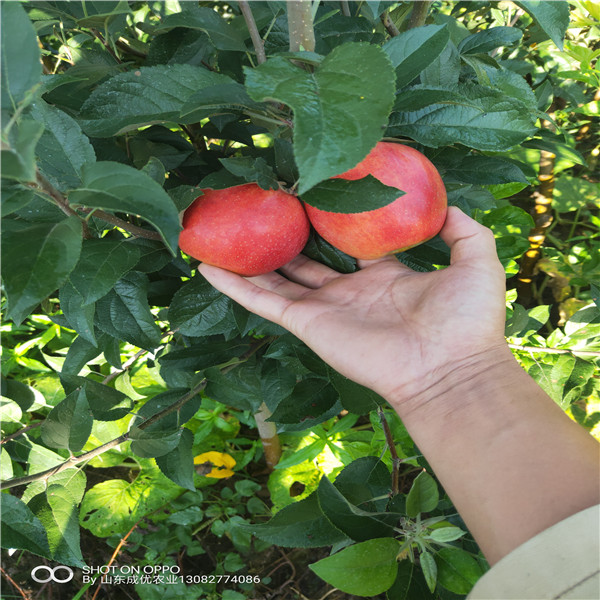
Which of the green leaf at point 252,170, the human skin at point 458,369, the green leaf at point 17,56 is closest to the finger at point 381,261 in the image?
the human skin at point 458,369

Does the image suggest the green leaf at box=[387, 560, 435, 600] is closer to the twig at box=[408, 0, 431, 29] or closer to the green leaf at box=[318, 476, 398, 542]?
the green leaf at box=[318, 476, 398, 542]

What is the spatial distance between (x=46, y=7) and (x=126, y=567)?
1.05m

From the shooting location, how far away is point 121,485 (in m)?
1.27

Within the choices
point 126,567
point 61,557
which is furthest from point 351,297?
point 126,567

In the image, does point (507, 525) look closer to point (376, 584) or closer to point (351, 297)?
point (376, 584)

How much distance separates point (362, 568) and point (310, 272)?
14.6 inches

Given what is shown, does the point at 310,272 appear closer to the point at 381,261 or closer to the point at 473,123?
the point at 381,261

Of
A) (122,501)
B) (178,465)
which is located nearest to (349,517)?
(178,465)

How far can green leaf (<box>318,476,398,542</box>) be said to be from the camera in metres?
0.55

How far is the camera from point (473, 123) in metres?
0.55

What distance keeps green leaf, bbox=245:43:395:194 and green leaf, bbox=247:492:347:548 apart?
17.6 inches

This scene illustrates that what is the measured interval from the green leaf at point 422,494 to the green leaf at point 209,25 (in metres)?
0.50

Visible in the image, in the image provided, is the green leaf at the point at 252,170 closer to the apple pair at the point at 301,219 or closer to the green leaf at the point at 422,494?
the apple pair at the point at 301,219

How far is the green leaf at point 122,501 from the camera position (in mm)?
1200
